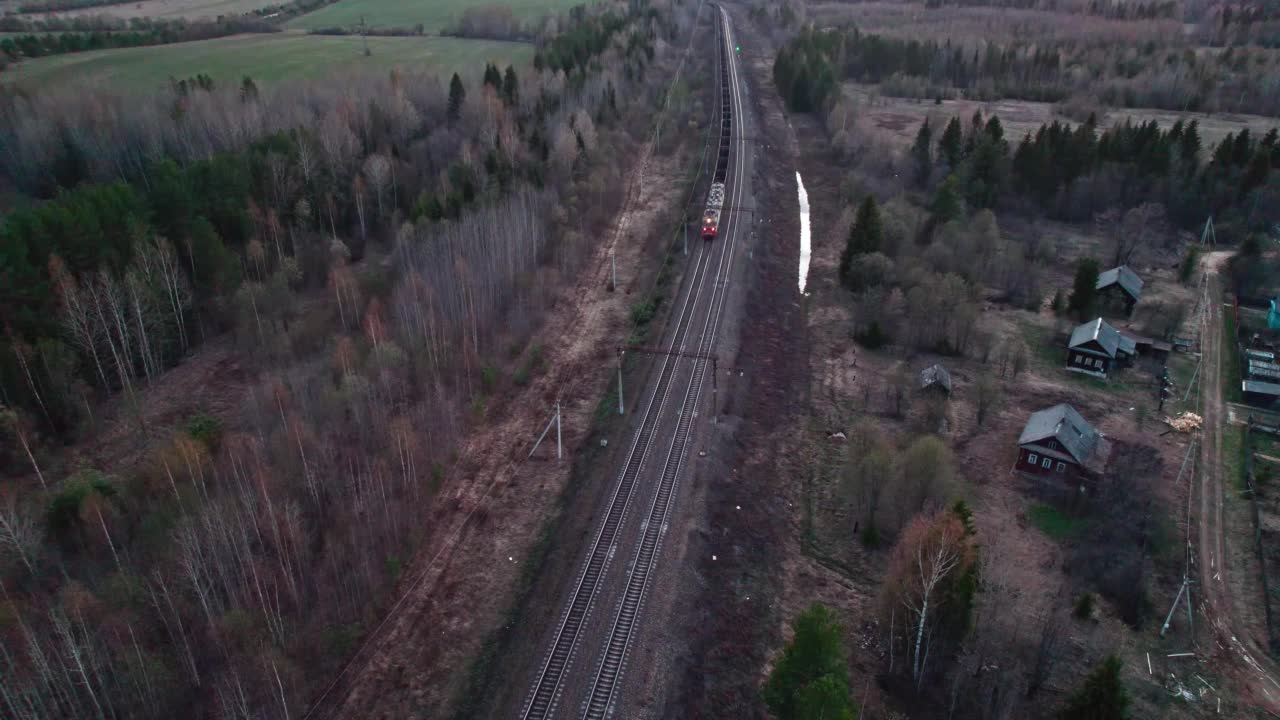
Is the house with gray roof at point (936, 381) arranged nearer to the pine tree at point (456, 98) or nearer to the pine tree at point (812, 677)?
the pine tree at point (812, 677)

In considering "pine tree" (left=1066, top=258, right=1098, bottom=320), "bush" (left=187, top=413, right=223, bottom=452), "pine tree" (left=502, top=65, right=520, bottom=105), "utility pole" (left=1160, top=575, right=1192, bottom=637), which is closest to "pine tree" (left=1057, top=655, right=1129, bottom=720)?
"utility pole" (left=1160, top=575, right=1192, bottom=637)

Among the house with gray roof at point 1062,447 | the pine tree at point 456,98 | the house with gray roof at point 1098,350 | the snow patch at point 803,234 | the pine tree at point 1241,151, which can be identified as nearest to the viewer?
the house with gray roof at point 1062,447

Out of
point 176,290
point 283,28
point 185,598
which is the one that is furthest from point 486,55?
point 185,598

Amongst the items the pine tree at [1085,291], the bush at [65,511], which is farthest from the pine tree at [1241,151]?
the bush at [65,511]

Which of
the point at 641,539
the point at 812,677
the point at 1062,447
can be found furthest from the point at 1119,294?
the point at 812,677

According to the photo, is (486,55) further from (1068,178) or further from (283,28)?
(1068,178)

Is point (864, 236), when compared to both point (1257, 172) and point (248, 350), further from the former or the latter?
point (248, 350)
